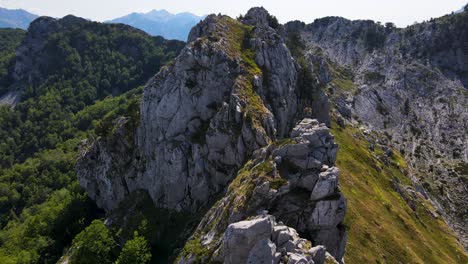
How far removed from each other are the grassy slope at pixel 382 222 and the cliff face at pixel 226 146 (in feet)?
31.9

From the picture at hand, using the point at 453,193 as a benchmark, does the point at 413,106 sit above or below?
above

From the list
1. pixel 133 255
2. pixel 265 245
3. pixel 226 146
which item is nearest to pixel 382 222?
pixel 226 146

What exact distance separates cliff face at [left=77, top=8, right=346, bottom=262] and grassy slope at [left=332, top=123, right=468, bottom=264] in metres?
9.72

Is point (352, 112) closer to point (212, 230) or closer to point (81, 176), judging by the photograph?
point (81, 176)

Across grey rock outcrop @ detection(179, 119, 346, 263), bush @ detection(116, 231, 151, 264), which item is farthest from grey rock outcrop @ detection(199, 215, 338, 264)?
bush @ detection(116, 231, 151, 264)

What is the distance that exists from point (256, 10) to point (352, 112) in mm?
64625

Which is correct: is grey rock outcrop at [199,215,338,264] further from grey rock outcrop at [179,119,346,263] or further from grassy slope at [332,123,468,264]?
grassy slope at [332,123,468,264]

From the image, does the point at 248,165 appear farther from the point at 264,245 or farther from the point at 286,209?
the point at 264,245

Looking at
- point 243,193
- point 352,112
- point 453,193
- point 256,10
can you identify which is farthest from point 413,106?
point 243,193

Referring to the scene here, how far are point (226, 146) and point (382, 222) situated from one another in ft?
114

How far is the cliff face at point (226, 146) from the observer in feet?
167

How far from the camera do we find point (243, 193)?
5400 cm

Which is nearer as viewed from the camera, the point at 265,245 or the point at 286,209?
the point at 265,245

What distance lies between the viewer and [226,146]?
255 feet
